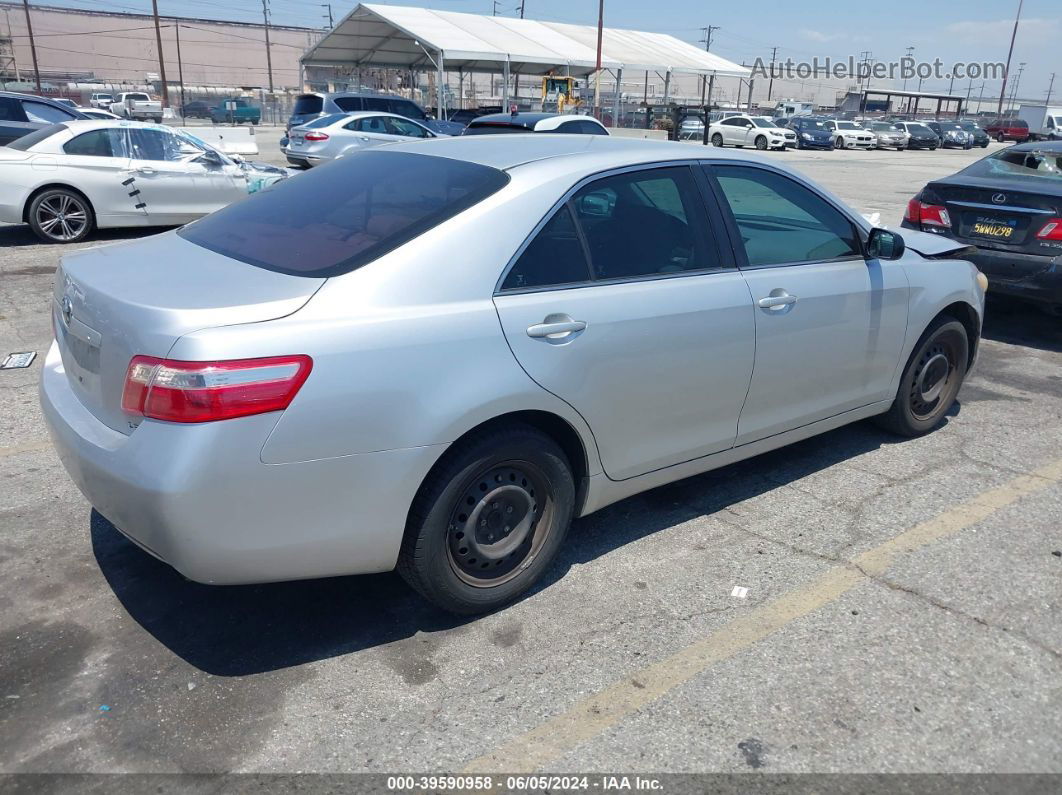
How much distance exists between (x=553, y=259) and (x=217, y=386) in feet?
4.29

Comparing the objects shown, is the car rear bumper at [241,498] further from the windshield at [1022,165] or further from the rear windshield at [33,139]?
the rear windshield at [33,139]

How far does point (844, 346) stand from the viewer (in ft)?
14.0

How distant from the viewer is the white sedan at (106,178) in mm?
10031

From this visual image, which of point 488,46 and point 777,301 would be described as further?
point 488,46

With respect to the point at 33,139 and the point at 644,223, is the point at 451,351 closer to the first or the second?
the point at 644,223

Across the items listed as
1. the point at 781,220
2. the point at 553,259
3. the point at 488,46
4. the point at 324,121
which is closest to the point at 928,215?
the point at 781,220

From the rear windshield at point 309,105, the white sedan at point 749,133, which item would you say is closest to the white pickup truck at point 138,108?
the rear windshield at point 309,105

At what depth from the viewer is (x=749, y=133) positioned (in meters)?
38.2

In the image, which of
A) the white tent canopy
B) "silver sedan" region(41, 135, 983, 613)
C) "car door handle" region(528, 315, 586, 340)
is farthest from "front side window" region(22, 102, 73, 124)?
the white tent canopy

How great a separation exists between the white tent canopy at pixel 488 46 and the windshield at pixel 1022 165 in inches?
1068

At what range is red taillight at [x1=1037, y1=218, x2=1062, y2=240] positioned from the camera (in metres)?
6.83

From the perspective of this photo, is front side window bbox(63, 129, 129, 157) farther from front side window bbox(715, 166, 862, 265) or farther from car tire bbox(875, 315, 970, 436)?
car tire bbox(875, 315, 970, 436)

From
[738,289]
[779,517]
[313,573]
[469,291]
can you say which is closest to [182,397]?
[313,573]

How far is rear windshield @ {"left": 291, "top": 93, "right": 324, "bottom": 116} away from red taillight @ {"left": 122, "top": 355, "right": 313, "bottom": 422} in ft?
71.9
